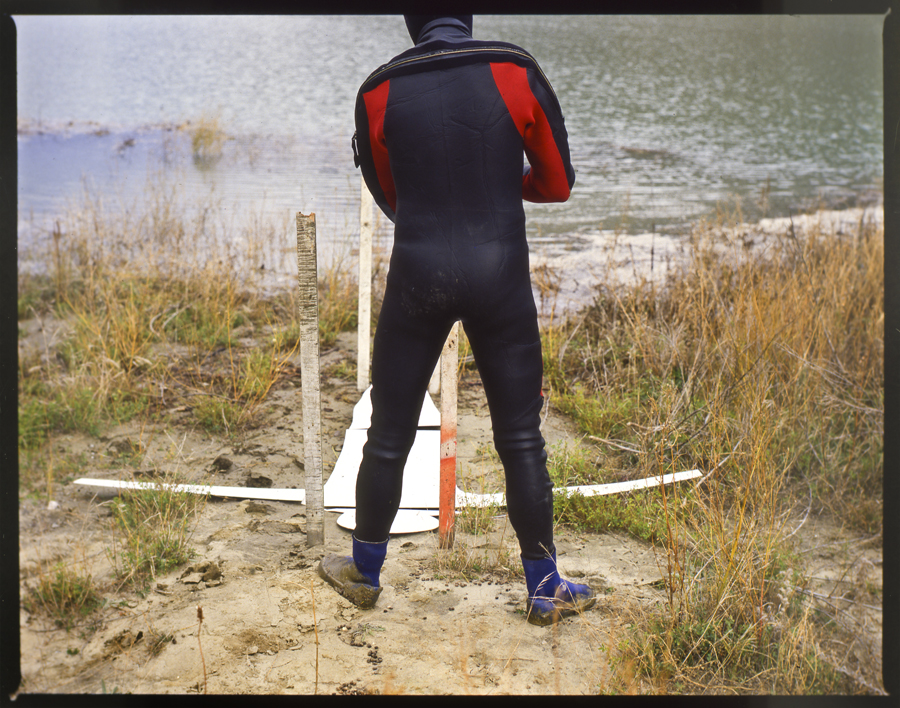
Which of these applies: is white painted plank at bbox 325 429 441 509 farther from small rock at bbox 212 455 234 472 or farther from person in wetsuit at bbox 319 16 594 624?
person in wetsuit at bbox 319 16 594 624

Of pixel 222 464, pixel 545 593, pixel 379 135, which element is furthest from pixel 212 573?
pixel 379 135

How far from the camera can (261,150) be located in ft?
25.0

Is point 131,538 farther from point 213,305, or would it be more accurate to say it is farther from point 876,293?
point 876,293

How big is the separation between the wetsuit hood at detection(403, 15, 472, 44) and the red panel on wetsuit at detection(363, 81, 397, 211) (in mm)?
223

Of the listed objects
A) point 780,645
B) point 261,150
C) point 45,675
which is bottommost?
point 45,675

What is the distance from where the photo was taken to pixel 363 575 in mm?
2625

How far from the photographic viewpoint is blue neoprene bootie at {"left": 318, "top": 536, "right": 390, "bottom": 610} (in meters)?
2.60

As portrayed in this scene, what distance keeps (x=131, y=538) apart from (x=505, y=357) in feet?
5.67

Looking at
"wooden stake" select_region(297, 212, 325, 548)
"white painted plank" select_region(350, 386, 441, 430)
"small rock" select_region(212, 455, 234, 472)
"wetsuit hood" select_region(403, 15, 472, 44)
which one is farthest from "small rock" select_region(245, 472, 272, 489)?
"wetsuit hood" select_region(403, 15, 472, 44)

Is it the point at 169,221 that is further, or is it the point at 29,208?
the point at 169,221

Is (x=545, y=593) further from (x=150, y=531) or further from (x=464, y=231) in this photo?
(x=150, y=531)

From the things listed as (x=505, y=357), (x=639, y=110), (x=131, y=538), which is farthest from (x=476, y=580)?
(x=639, y=110)

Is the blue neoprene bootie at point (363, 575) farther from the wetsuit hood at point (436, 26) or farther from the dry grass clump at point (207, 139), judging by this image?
the dry grass clump at point (207, 139)

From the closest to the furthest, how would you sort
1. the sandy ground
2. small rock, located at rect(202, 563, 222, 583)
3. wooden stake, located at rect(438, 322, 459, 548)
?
1. the sandy ground
2. small rock, located at rect(202, 563, 222, 583)
3. wooden stake, located at rect(438, 322, 459, 548)
